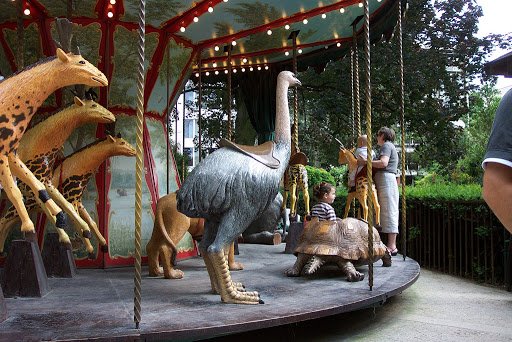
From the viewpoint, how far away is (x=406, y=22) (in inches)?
634

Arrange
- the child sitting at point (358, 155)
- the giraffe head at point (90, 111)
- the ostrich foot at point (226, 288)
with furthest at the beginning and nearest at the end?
1. the child sitting at point (358, 155)
2. the giraffe head at point (90, 111)
3. the ostrich foot at point (226, 288)

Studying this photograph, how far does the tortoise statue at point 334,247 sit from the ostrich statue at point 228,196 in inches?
57.2

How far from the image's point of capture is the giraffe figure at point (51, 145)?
6.36 metres

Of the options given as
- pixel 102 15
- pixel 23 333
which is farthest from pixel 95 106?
pixel 23 333

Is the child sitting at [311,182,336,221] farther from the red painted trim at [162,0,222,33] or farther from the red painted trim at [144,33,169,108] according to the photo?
the red painted trim at [144,33,169,108]

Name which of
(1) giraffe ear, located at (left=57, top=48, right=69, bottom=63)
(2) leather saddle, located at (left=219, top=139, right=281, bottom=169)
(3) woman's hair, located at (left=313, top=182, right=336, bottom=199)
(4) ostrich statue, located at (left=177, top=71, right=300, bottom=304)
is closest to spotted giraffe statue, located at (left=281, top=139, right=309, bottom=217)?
(3) woman's hair, located at (left=313, top=182, right=336, bottom=199)

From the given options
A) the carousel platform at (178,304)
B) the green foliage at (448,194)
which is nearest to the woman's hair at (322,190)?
the carousel platform at (178,304)

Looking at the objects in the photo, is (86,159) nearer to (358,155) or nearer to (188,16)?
(188,16)

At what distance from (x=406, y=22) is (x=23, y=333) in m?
14.7

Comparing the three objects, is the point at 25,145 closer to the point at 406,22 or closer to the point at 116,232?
the point at 116,232

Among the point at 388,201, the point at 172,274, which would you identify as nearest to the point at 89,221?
the point at 172,274

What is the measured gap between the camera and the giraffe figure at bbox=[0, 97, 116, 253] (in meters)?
6.36

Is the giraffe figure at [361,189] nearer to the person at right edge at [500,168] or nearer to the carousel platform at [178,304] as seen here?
the carousel platform at [178,304]

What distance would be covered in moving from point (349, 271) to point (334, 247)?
0.32 m
